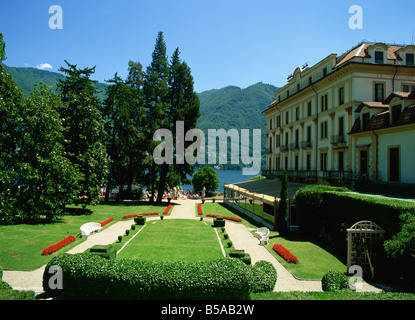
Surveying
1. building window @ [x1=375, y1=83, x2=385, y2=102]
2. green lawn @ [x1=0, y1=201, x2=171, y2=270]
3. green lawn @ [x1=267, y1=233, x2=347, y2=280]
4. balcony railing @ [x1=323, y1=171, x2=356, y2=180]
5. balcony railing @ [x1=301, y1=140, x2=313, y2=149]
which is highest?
building window @ [x1=375, y1=83, x2=385, y2=102]

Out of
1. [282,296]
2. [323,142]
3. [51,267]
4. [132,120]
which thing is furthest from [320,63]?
[51,267]

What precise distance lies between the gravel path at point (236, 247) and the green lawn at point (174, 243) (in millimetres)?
1713

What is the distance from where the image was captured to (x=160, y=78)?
4422cm

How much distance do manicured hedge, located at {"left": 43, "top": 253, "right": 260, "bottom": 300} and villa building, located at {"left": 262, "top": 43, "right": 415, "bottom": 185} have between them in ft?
52.3

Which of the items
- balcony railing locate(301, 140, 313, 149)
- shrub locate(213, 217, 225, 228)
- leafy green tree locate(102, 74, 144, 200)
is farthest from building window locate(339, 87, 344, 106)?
leafy green tree locate(102, 74, 144, 200)

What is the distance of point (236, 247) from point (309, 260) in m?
4.58

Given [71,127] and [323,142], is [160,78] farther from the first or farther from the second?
[323,142]

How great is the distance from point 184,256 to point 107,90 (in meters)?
32.0

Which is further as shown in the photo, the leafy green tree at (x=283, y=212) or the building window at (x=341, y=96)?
the building window at (x=341, y=96)

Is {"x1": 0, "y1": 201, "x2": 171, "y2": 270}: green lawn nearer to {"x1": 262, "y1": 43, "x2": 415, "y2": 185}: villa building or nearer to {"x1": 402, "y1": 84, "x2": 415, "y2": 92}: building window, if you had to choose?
{"x1": 262, "y1": 43, "x2": 415, "y2": 185}: villa building

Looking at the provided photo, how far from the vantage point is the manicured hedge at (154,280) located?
9227mm

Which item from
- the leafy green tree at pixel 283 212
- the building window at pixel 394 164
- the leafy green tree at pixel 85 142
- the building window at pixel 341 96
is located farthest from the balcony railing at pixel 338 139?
the leafy green tree at pixel 85 142

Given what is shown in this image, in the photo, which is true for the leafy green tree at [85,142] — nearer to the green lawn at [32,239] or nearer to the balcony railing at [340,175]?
the green lawn at [32,239]

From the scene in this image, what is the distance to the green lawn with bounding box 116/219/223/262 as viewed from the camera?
52.0 feet
